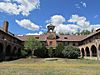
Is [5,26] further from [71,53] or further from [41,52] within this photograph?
[71,53]

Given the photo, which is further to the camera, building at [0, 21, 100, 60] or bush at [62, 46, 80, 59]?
bush at [62, 46, 80, 59]

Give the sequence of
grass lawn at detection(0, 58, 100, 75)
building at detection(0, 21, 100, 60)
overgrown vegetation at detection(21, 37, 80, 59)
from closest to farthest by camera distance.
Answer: grass lawn at detection(0, 58, 100, 75) → building at detection(0, 21, 100, 60) → overgrown vegetation at detection(21, 37, 80, 59)

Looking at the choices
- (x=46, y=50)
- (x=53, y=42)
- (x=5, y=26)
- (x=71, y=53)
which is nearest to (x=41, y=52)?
(x=46, y=50)

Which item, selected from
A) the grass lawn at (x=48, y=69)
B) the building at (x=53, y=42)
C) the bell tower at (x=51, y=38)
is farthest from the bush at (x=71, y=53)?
the grass lawn at (x=48, y=69)

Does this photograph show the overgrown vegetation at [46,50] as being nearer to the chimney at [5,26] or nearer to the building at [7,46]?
the building at [7,46]

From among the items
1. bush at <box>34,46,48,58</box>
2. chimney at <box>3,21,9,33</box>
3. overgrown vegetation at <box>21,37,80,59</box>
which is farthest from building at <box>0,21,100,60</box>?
bush at <box>34,46,48,58</box>

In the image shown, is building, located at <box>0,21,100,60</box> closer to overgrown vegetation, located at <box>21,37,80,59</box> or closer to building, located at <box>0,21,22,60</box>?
building, located at <box>0,21,22,60</box>

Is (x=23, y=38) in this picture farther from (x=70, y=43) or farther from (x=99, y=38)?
(x=99, y=38)

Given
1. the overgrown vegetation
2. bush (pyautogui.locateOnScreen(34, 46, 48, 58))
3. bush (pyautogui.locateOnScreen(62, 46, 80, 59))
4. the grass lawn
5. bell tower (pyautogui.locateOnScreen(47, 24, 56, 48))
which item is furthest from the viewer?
bell tower (pyautogui.locateOnScreen(47, 24, 56, 48))

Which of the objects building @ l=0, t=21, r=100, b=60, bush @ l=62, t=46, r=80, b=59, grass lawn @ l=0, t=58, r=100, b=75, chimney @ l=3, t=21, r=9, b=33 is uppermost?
chimney @ l=3, t=21, r=9, b=33

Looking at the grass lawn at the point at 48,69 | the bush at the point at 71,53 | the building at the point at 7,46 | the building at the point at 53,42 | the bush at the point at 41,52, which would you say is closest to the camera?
the grass lawn at the point at 48,69

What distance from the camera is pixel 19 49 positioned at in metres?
66.6

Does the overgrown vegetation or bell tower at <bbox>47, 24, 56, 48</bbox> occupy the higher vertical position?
bell tower at <bbox>47, 24, 56, 48</bbox>

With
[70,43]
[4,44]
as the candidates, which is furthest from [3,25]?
[70,43]
